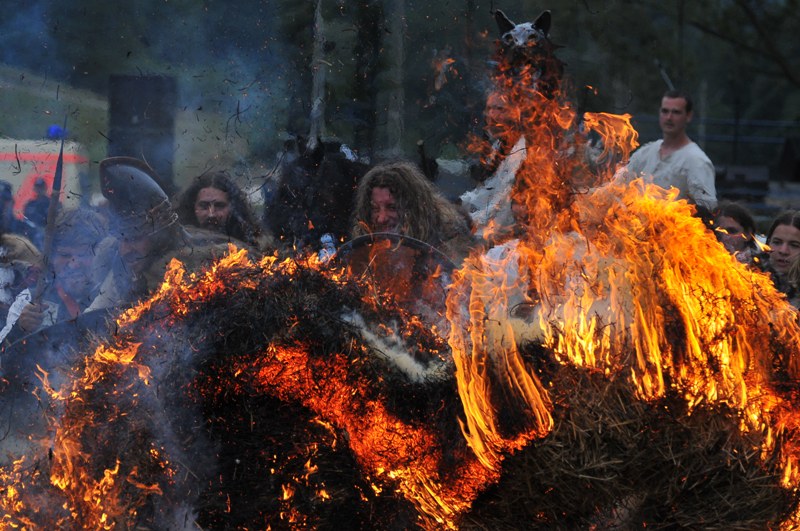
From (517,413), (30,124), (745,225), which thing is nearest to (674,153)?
(745,225)

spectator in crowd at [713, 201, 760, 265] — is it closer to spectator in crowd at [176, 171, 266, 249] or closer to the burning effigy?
the burning effigy

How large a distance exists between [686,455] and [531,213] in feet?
3.97

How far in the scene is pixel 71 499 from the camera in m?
3.91

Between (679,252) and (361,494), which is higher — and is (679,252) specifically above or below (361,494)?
above

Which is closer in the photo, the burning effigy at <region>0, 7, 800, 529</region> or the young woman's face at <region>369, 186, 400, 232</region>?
the burning effigy at <region>0, 7, 800, 529</region>

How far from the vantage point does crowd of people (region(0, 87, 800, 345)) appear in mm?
5496

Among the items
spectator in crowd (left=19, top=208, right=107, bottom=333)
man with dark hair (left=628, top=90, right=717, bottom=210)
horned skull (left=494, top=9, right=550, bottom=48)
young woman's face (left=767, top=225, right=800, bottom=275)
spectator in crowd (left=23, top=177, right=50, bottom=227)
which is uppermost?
horned skull (left=494, top=9, right=550, bottom=48)

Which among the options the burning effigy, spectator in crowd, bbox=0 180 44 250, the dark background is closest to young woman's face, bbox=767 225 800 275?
the burning effigy

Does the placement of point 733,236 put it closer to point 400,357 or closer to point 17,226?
point 400,357

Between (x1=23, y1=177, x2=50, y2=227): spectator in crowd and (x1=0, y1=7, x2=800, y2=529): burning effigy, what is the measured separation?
2.47m

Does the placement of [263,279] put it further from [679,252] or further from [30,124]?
[30,124]

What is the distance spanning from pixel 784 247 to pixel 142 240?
332cm

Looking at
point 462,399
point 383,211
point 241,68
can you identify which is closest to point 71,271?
point 241,68

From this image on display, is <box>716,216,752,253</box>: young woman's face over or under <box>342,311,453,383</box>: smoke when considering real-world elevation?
over
